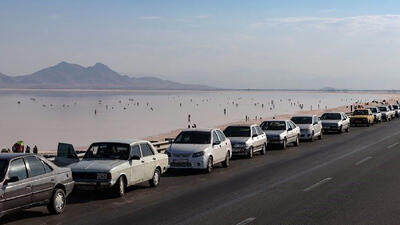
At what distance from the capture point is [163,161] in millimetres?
17438

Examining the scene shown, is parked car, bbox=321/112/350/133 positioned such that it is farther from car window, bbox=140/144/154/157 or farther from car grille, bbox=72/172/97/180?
car grille, bbox=72/172/97/180

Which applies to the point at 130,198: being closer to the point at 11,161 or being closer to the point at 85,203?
the point at 85,203

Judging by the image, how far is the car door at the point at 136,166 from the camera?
1535 centimetres

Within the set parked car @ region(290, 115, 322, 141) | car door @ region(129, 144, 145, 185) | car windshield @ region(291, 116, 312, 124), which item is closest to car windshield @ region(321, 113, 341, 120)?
parked car @ region(290, 115, 322, 141)

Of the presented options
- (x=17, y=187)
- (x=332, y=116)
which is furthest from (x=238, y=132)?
(x=332, y=116)

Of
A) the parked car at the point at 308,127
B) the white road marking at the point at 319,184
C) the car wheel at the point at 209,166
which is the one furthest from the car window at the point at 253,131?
the parked car at the point at 308,127

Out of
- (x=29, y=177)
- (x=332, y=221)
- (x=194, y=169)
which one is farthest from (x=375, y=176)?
(x=29, y=177)

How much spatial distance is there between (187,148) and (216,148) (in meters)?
1.26

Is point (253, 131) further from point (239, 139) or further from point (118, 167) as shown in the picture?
point (118, 167)

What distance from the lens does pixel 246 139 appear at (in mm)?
25188

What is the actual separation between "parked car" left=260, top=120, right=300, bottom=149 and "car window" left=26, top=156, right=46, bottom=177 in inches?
743

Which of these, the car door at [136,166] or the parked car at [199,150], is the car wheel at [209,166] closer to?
the parked car at [199,150]

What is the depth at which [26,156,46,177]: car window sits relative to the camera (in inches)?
458

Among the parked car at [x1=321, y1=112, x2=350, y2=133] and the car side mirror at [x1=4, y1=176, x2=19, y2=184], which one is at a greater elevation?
the car side mirror at [x1=4, y1=176, x2=19, y2=184]
